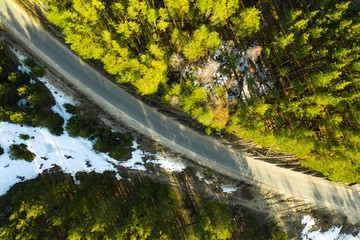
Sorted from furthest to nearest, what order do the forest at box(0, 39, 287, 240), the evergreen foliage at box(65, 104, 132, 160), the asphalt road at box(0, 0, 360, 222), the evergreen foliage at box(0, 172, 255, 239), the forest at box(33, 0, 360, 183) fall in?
1. the asphalt road at box(0, 0, 360, 222)
2. the evergreen foliage at box(65, 104, 132, 160)
3. the forest at box(0, 39, 287, 240)
4. the evergreen foliage at box(0, 172, 255, 239)
5. the forest at box(33, 0, 360, 183)

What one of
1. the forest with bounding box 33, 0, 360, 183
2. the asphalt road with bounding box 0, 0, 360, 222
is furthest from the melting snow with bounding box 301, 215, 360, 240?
the forest with bounding box 33, 0, 360, 183

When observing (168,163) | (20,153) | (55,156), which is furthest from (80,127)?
(168,163)

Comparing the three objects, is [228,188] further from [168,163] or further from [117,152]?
[117,152]

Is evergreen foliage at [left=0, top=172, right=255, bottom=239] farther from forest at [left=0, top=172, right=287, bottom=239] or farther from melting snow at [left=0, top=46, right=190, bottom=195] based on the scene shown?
melting snow at [left=0, top=46, right=190, bottom=195]

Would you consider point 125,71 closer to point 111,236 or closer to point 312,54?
point 111,236

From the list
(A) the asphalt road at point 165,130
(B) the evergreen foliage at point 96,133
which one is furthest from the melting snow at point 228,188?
(B) the evergreen foliage at point 96,133
